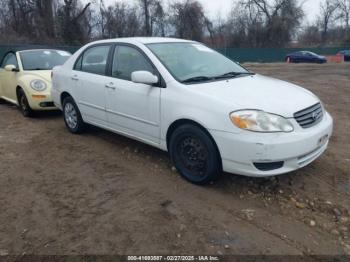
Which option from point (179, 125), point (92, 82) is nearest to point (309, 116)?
point (179, 125)

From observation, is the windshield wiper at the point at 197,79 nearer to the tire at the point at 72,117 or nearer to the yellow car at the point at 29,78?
the tire at the point at 72,117

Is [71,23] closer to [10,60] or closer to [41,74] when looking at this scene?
[10,60]

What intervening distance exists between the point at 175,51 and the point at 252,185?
201cm

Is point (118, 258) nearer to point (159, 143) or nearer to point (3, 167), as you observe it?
point (159, 143)

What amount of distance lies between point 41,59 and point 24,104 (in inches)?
47.1

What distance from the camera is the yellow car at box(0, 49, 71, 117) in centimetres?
720

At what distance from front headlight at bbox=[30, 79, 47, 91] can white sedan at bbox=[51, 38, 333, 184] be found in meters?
2.04

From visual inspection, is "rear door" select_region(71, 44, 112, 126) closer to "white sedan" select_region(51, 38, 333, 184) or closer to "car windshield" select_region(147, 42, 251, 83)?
"white sedan" select_region(51, 38, 333, 184)

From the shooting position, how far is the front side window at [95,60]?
5.18 meters

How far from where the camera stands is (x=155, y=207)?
11.8 feet

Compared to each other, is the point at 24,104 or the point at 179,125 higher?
the point at 179,125

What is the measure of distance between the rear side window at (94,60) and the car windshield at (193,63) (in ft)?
2.93

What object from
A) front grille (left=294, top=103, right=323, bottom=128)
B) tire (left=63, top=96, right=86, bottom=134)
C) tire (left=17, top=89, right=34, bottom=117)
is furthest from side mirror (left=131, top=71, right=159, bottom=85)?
tire (left=17, top=89, right=34, bottom=117)

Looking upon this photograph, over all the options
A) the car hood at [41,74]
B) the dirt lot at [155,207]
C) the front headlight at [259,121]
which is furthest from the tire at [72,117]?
the front headlight at [259,121]
